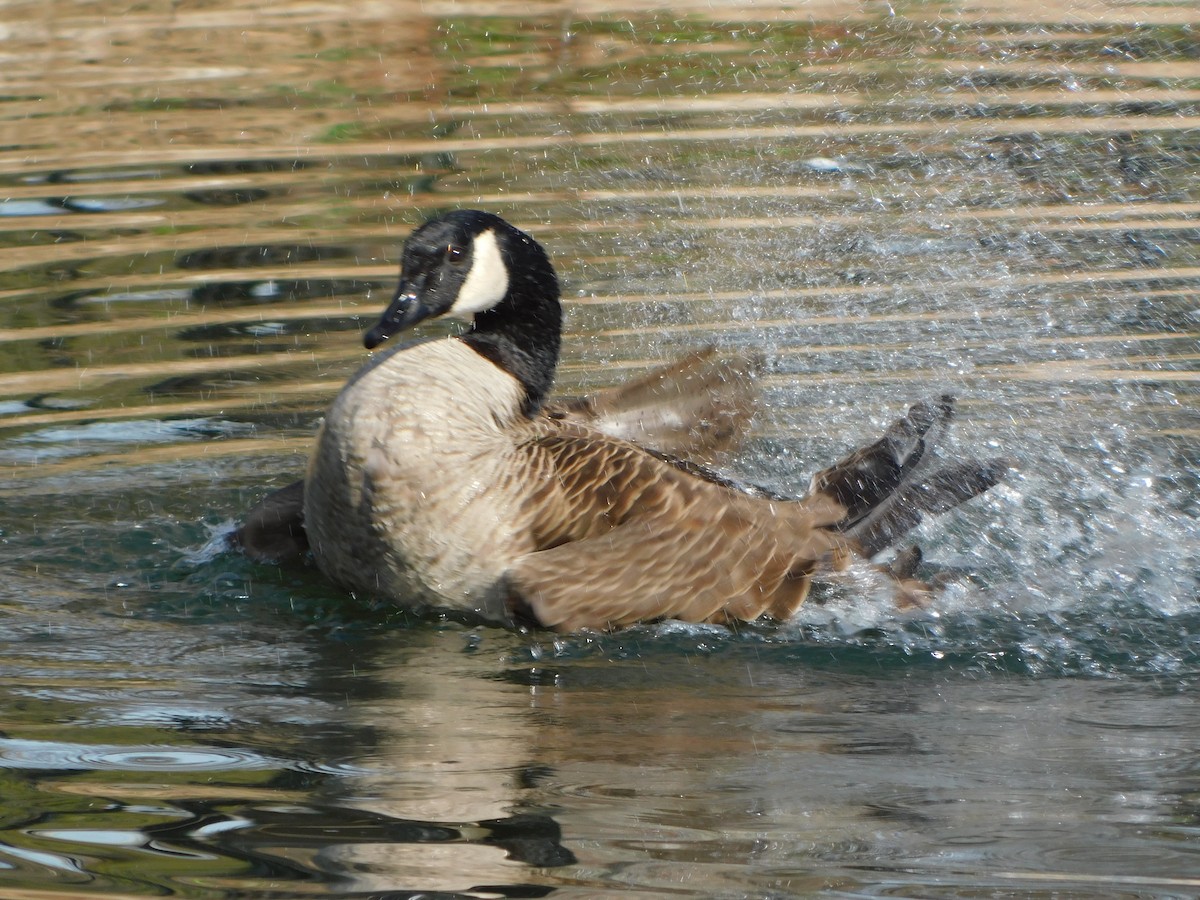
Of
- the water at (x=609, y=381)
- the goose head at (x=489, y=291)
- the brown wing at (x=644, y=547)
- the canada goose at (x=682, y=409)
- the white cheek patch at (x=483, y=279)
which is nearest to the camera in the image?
the water at (x=609, y=381)

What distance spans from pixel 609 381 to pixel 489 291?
8.04 ft

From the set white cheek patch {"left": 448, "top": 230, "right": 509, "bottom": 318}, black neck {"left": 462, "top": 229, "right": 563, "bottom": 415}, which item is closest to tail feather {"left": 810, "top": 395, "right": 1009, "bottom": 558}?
black neck {"left": 462, "top": 229, "right": 563, "bottom": 415}

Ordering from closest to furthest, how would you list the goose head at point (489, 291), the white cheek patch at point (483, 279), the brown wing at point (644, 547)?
the brown wing at point (644, 547) → the goose head at point (489, 291) → the white cheek patch at point (483, 279)

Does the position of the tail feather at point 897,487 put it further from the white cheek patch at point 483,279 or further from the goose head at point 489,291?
the white cheek patch at point 483,279

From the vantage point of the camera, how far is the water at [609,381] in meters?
4.13

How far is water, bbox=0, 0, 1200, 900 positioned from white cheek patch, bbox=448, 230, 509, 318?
1.24 meters

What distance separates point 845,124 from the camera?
43.5ft

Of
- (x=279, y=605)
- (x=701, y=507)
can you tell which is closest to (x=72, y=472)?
(x=279, y=605)

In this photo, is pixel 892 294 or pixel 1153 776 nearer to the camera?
pixel 1153 776

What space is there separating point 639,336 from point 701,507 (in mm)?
3605

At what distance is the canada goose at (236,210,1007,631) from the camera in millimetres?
5824

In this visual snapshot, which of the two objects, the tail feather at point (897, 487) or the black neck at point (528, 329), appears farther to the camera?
the black neck at point (528, 329)

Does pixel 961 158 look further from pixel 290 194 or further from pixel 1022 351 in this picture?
pixel 290 194

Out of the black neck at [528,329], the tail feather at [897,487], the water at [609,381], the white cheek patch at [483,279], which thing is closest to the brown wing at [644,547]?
the water at [609,381]
